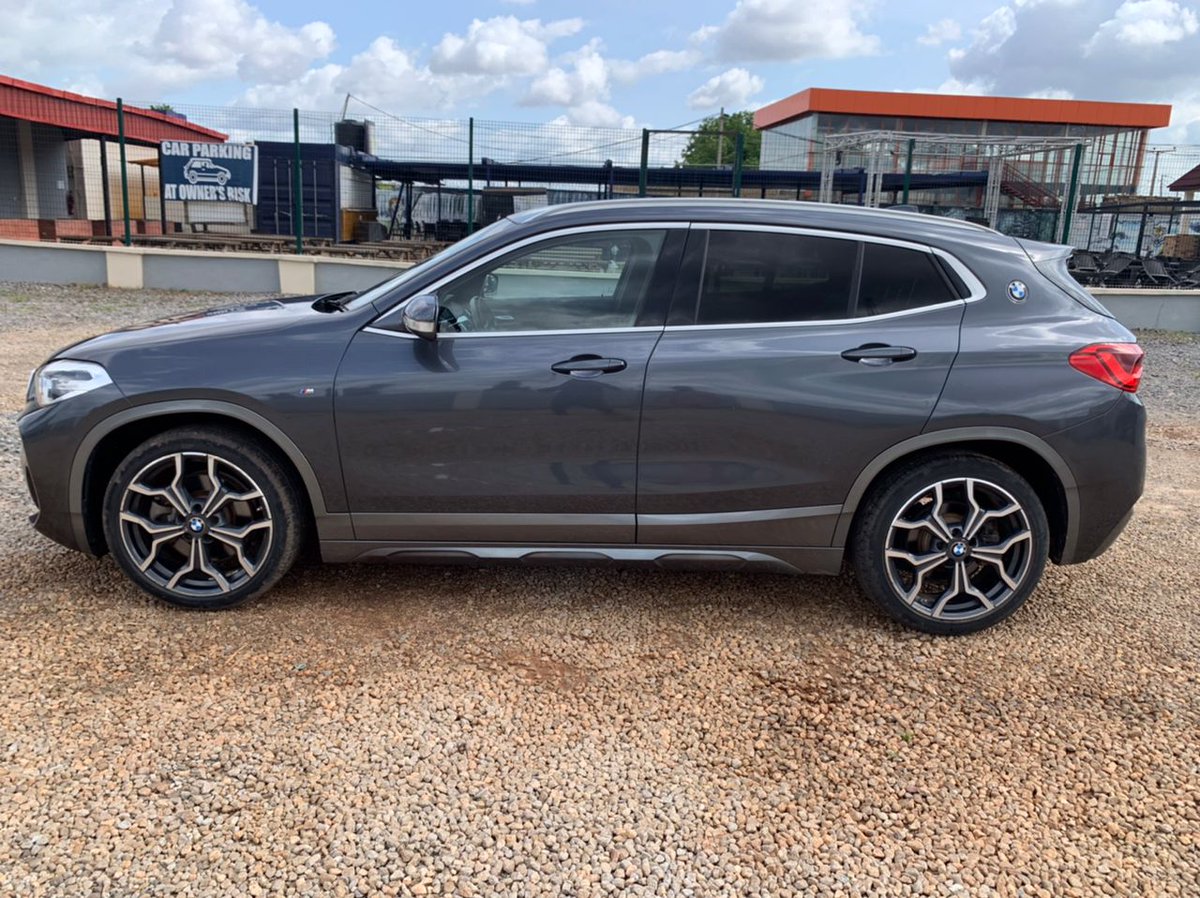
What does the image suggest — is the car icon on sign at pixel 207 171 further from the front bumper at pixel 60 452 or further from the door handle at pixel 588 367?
the door handle at pixel 588 367

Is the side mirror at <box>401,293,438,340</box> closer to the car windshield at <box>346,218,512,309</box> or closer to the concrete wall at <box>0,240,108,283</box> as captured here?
the car windshield at <box>346,218,512,309</box>

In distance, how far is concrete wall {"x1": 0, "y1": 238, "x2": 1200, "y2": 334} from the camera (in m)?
15.2

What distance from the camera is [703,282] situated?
3686 millimetres

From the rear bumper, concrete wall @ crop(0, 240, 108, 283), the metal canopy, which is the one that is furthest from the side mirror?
concrete wall @ crop(0, 240, 108, 283)

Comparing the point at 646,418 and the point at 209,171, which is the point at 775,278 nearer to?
the point at 646,418

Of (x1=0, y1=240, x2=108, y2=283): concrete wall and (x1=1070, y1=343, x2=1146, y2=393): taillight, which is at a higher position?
(x1=1070, y1=343, x2=1146, y2=393): taillight

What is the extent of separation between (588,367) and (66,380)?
81.3 inches

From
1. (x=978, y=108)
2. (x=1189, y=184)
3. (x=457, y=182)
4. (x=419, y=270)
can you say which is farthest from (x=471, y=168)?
(x=978, y=108)

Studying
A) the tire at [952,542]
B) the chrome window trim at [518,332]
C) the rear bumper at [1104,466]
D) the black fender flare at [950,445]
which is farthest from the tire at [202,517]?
the rear bumper at [1104,466]

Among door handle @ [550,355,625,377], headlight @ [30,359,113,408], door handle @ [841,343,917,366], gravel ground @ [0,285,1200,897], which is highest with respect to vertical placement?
door handle @ [841,343,917,366]

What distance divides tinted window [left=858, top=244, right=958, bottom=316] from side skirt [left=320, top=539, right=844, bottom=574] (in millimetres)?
1004

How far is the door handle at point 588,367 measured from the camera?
3549mm

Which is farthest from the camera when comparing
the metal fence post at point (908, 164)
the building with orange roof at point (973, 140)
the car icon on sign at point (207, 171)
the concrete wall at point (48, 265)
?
the car icon on sign at point (207, 171)

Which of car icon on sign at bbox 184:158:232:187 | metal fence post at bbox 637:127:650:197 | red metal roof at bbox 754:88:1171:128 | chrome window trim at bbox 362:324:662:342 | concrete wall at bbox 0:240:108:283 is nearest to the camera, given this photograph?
chrome window trim at bbox 362:324:662:342
